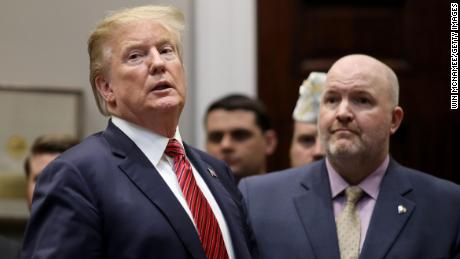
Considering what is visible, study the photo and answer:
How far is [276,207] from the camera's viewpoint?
3.10 metres

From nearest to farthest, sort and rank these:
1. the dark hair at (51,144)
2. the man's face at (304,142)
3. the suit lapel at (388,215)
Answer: the suit lapel at (388,215)
the man's face at (304,142)
the dark hair at (51,144)

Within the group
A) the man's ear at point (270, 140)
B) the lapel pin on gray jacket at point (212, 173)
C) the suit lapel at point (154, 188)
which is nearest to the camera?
the suit lapel at point (154, 188)

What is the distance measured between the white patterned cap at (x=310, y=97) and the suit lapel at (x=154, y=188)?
124 centimetres

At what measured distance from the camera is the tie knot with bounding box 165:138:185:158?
8.52ft

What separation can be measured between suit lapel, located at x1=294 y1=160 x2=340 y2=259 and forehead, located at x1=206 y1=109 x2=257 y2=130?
39.0 inches

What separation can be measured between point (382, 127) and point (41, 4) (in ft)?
5.99

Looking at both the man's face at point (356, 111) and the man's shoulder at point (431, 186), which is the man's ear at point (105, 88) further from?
the man's shoulder at point (431, 186)

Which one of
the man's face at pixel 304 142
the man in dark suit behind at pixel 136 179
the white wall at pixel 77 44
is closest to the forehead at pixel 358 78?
the man in dark suit behind at pixel 136 179

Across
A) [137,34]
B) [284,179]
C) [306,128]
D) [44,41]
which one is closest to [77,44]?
[44,41]

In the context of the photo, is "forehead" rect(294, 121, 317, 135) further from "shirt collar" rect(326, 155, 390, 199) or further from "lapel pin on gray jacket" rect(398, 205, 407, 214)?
"lapel pin on gray jacket" rect(398, 205, 407, 214)

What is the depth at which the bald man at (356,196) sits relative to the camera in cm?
296

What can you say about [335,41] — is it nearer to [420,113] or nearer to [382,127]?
[420,113]

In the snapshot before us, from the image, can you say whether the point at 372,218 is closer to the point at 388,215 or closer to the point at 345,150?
the point at 388,215

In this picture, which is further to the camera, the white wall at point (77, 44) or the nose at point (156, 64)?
the white wall at point (77, 44)
